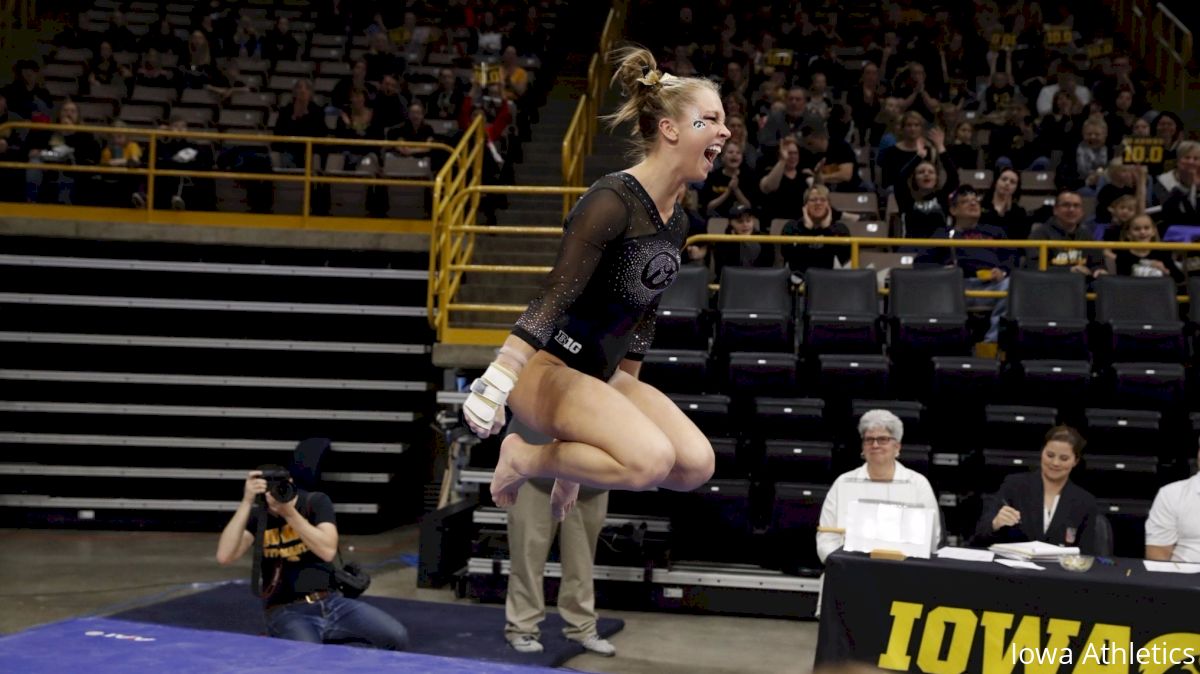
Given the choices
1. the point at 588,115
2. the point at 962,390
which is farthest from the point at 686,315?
the point at 588,115

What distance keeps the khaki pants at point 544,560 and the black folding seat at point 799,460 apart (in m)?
1.31

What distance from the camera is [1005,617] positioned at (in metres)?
6.43

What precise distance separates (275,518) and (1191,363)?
6.40m

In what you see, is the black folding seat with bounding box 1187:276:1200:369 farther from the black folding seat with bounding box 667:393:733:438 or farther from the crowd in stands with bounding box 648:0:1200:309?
the black folding seat with bounding box 667:393:733:438

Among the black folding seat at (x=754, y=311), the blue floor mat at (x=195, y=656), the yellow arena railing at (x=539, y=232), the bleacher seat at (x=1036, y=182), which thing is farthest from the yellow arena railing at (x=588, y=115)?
the blue floor mat at (x=195, y=656)

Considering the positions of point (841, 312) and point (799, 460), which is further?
point (841, 312)

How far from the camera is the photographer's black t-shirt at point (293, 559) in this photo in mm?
7230

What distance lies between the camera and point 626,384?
14.8 ft

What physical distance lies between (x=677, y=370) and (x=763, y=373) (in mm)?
615

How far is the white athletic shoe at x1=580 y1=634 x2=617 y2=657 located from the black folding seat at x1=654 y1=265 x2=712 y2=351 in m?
2.29

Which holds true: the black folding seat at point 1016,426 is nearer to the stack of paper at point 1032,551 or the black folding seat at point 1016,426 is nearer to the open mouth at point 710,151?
the stack of paper at point 1032,551

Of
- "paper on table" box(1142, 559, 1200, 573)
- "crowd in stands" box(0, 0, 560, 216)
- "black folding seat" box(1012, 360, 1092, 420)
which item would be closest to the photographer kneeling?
"paper on table" box(1142, 559, 1200, 573)

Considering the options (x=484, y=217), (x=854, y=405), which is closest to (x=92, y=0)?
(x=484, y=217)

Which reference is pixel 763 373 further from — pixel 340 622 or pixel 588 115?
pixel 588 115
